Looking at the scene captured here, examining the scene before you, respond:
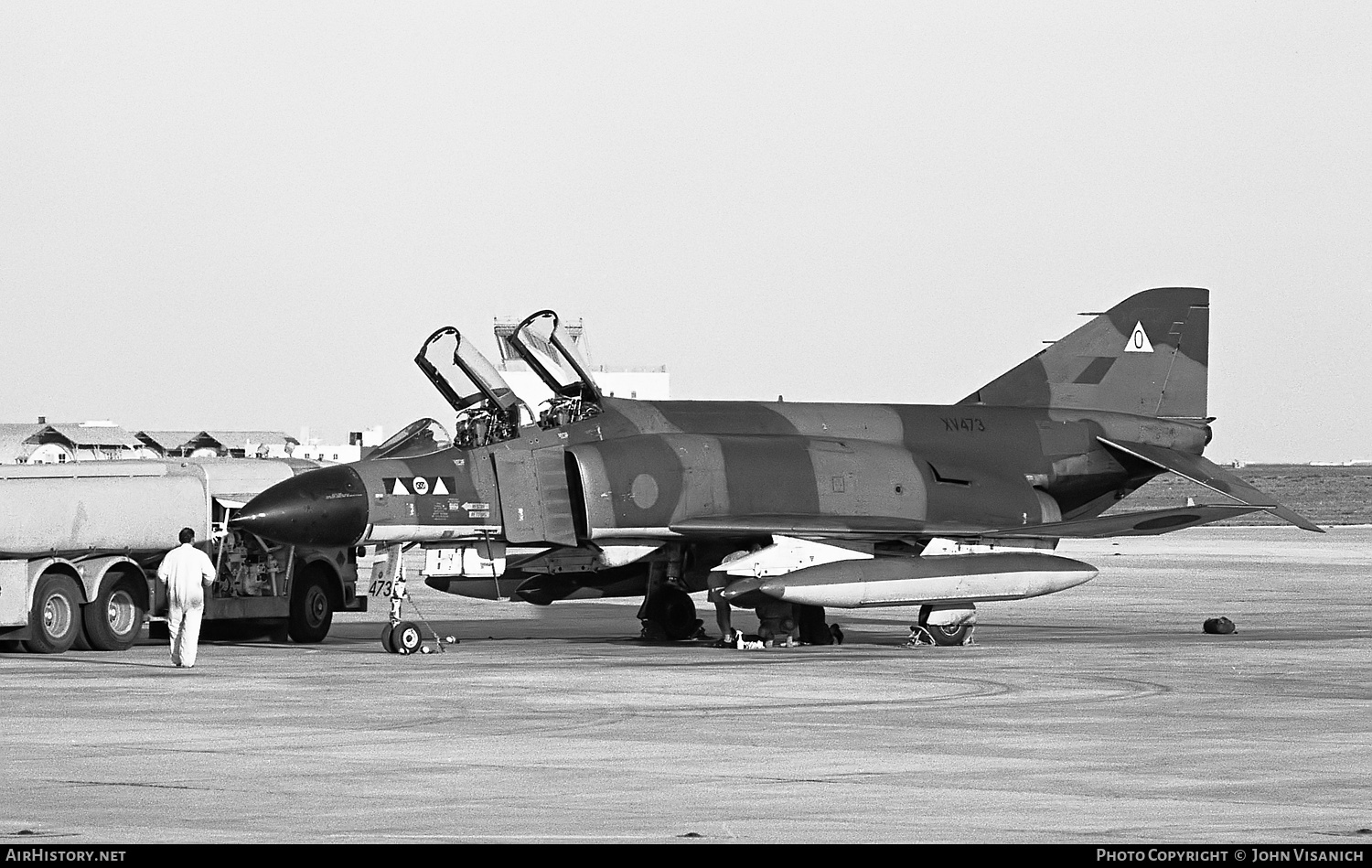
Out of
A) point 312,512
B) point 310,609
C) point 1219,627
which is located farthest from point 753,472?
point 1219,627

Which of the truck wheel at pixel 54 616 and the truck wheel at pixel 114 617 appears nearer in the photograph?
the truck wheel at pixel 54 616

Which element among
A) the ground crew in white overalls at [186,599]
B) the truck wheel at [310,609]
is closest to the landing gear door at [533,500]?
the truck wheel at [310,609]

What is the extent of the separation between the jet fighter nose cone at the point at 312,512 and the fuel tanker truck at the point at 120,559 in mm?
868

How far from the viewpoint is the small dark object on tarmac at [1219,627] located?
21072 mm

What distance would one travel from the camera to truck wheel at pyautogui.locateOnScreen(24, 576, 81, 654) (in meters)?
18.0

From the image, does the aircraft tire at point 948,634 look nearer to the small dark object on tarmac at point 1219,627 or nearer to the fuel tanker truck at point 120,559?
the small dark object on tarmac at point 1219,627

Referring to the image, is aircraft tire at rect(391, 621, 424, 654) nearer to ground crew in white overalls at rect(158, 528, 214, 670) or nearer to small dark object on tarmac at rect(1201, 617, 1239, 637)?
ground crew in white overalls at rect(158, 528, 214, 670)

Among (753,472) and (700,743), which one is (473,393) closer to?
(753,472)

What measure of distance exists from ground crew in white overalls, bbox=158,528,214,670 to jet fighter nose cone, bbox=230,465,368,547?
153 centimetres

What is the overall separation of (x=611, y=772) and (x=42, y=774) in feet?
9.51

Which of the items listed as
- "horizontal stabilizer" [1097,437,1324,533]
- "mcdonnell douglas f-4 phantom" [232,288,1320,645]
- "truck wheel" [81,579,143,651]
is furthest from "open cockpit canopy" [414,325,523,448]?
"horizontal stabilizer" [1097,437,1324,533]

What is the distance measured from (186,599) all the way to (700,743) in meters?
7.01

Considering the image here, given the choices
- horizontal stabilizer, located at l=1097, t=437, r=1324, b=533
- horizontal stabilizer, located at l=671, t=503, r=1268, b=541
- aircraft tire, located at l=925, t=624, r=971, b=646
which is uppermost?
horizontal stabilizer, located at l=1097, t=437, r=1324, b=533

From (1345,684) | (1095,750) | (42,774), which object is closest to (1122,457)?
(1345,684)
